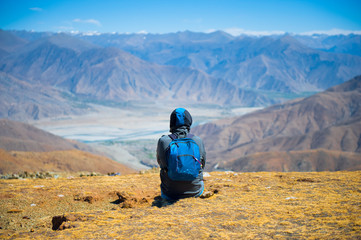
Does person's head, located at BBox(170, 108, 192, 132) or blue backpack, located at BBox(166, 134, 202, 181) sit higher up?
person's head, located at BBox(170, 108, 192, 132)

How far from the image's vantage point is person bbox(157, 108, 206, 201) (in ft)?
19.1

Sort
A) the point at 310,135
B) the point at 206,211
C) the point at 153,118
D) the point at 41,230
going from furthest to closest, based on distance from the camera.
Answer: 1. the point at 153,118
2. the point at 310,135
3. the point at 206,211
4. the point at 41,230

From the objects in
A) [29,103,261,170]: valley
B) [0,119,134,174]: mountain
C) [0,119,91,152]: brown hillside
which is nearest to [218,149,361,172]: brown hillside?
[0,119,134,174]: mountain

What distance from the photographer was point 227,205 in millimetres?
5906

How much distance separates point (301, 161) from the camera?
58688 mm

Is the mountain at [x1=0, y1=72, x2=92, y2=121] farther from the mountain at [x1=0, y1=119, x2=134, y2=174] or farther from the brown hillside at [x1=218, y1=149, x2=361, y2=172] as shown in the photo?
the brown hillside at [x1=218, y1=149, x2=361, y2=172]

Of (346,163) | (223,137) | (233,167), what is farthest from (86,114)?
(346,163)

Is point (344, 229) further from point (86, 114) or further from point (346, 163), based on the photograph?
point (86, 114)

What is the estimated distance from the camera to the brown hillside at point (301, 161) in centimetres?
5553

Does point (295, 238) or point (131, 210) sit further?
point (131, 210)

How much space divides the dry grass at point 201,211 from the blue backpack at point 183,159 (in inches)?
24.4

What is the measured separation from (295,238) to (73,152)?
148ft

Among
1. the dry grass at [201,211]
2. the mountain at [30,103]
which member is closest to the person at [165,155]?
the dry grass at [201,211]

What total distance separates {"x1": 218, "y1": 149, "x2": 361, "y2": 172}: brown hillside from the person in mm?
54446
